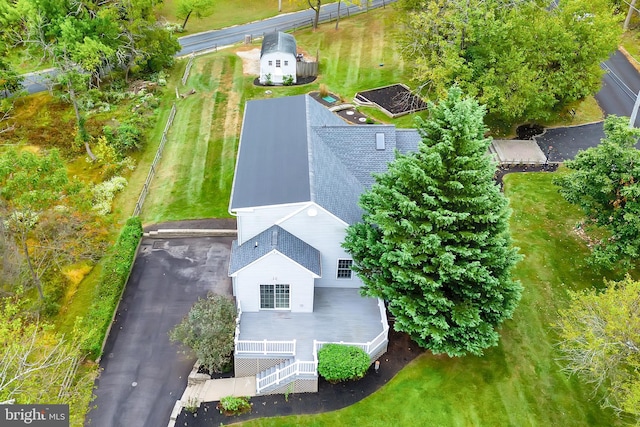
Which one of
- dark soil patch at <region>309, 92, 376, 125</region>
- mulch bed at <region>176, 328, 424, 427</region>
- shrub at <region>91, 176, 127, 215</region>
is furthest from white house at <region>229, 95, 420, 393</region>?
dark soil patch at <region>309, 92, 376, 125</region>

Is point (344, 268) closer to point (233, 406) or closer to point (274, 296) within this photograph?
point (274, 296)

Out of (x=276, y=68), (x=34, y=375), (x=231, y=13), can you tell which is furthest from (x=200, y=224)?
(x=231, y=13)

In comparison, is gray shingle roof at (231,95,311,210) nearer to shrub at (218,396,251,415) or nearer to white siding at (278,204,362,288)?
white siding at (278,204,362,288)

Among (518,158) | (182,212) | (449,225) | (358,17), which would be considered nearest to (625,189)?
(449,225)

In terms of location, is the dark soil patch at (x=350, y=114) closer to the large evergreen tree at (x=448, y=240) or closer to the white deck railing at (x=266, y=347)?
the large evergreen tree at (x=448, y=240)

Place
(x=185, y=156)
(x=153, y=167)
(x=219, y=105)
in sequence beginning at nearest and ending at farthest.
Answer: (x=153, y=167) < (x=185, y=156) < (x=219, y=105)

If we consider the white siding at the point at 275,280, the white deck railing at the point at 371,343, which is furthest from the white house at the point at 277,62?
the white deck railing at the point at 371,343
